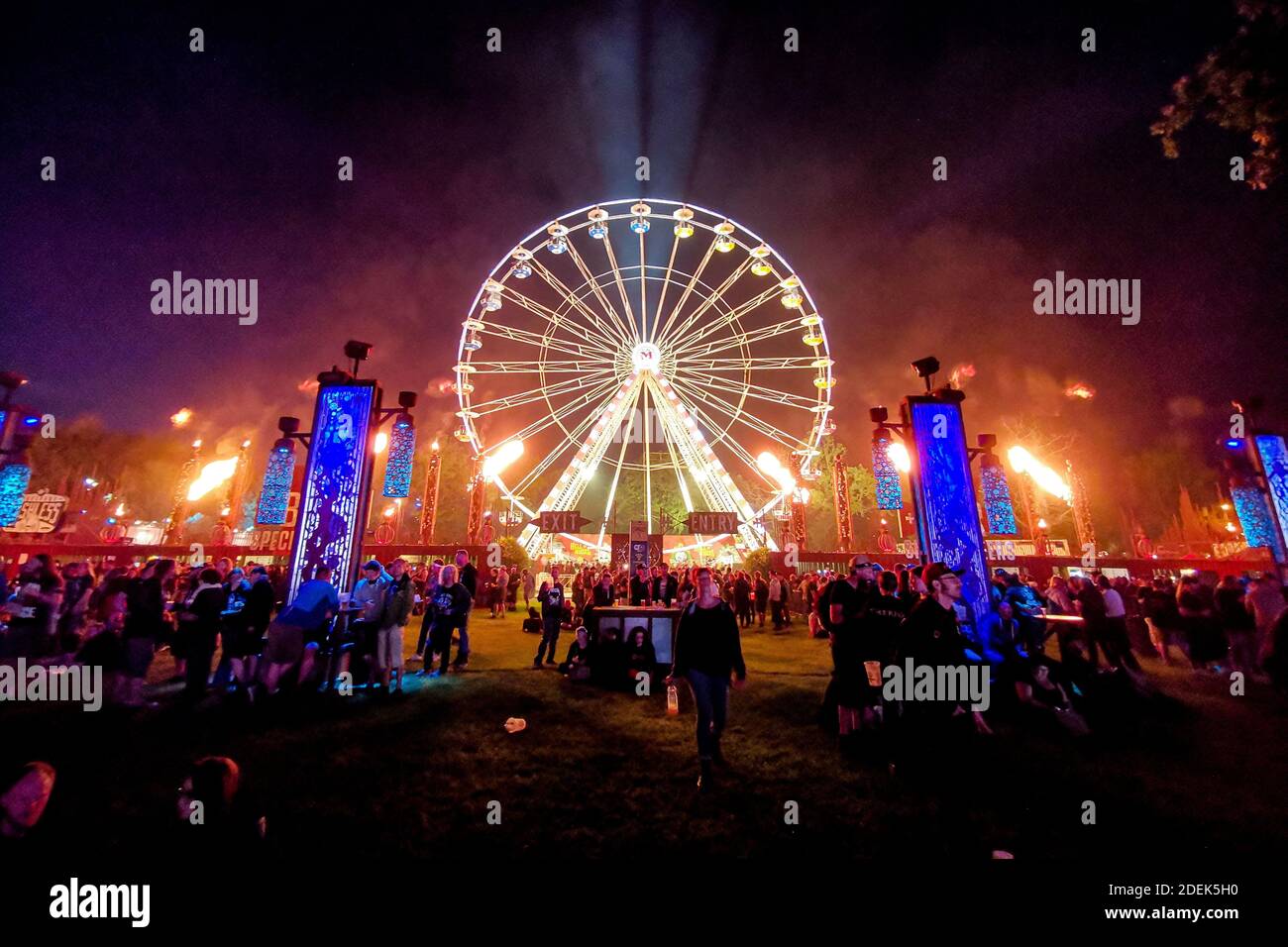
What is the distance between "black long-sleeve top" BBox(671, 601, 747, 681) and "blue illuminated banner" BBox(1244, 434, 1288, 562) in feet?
59.9

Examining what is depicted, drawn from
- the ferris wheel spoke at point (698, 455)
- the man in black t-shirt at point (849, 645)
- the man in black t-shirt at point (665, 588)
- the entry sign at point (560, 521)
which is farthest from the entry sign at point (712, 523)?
the man in black t-shirt at point (849, 645)

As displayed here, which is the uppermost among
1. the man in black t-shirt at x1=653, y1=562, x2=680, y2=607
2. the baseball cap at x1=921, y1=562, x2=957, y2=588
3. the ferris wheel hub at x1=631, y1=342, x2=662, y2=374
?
the ferris wheel hub at x1=631, y1=342, x2=662, y2=374

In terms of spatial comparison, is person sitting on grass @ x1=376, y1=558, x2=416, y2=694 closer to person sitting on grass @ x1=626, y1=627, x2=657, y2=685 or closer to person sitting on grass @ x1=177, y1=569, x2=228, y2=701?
person sitting on grass @ x1=177, y1=569, x2=228, y2=701

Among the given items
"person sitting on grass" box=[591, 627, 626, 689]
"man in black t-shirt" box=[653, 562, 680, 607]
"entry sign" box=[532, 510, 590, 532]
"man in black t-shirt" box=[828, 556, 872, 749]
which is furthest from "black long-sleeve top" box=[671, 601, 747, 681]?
"entry sign" box=[532, 510, 590, 532]

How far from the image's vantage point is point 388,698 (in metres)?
7.30

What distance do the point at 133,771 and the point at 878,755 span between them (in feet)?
24.5

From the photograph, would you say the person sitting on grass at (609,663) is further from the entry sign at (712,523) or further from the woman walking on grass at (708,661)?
the entry sign at (712,523)

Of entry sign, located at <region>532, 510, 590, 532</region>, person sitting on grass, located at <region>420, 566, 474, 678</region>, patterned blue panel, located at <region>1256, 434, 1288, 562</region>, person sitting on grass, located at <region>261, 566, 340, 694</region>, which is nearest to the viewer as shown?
person sitting on grass, located at <region>261, 566, 340, 694</region>

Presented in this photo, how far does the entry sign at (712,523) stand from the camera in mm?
19938

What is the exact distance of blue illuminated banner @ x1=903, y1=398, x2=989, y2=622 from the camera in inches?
347

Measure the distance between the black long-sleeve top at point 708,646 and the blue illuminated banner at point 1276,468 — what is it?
18.3m

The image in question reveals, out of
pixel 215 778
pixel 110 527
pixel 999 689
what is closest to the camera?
pixel 215 778
